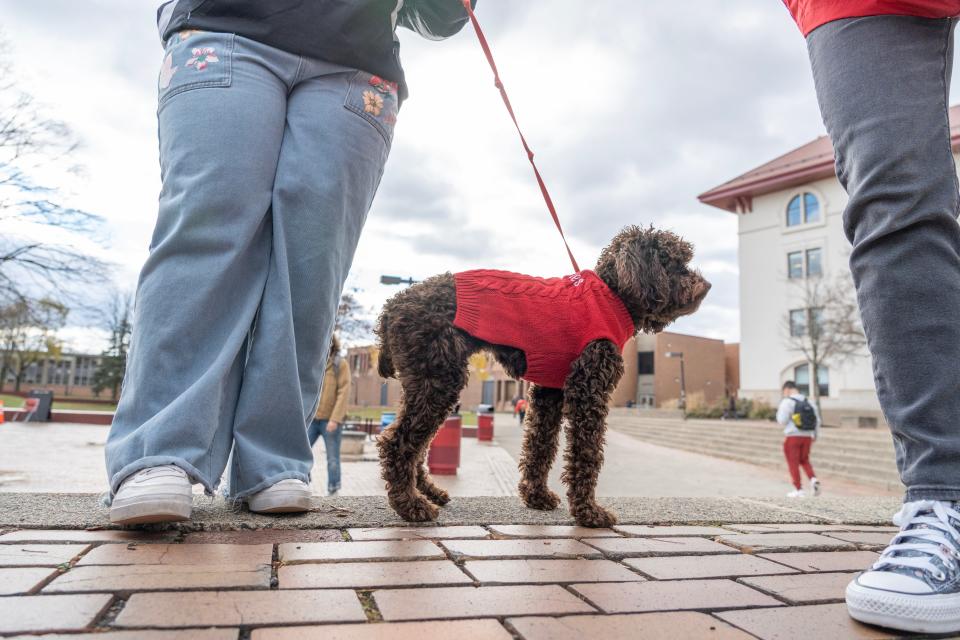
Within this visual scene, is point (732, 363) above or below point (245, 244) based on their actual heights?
above

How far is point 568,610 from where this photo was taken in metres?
1.33

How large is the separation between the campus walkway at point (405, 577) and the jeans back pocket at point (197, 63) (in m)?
1.34

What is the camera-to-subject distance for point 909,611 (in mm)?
1313

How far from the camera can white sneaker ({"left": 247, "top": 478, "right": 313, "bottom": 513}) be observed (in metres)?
2.07

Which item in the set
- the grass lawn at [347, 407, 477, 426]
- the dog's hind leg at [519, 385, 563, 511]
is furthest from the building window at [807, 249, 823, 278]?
the dog's hind leg at [519, 385, 563, 511]

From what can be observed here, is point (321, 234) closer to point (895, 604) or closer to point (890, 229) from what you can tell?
point (890, 229)

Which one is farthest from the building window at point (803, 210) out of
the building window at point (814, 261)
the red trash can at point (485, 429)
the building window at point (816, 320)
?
the red trash can at point (485, 429)

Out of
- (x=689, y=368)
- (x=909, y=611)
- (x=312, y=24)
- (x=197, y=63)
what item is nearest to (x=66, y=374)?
(x=689, y=368)

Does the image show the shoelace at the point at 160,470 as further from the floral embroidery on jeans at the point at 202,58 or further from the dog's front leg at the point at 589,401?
the dog's front leg at the point at 589,401

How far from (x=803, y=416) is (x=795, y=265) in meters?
26.1

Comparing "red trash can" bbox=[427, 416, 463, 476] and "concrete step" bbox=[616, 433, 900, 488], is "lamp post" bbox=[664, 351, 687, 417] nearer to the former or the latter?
"concrete step" bbox=[616, 433, 900, 488]

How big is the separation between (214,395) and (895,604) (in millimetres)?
1783

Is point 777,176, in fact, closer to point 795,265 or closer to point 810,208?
point 810,208

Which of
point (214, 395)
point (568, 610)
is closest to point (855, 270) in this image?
point (568, 610)
